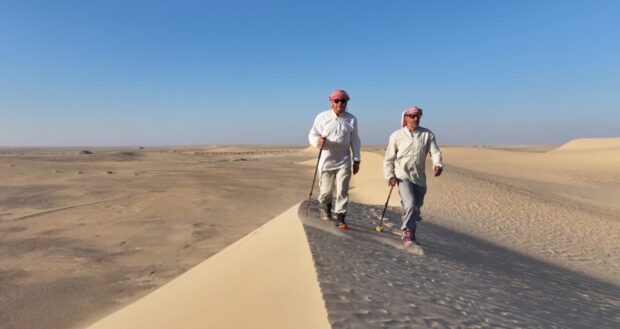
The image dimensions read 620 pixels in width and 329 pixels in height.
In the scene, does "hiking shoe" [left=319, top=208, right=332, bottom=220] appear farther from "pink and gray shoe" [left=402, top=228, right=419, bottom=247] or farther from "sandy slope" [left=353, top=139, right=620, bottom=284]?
"sandy slope" [left=353, top=139, right=620, bottom=284]

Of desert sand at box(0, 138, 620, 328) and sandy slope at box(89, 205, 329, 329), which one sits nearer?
sandy slope at box(89, 205, 329, 329)

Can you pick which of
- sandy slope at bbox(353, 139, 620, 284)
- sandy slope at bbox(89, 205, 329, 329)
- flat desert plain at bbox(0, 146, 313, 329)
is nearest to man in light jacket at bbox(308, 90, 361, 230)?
sandy slope at bbox(89, 205, 329, 329)

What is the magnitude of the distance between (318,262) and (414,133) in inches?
85.4

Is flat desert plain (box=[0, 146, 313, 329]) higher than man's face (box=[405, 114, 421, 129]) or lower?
lower

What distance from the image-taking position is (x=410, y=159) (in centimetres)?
464

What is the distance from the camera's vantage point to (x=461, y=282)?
383 cm

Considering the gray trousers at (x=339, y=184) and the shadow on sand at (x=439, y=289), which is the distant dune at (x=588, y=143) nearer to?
the shadow on sand at (x=439, y=289)

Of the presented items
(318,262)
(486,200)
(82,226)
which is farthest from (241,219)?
(486,200)

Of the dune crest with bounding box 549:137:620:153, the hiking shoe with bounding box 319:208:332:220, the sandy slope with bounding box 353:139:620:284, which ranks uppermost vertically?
the dune crest with bounding box 549:137:620:153

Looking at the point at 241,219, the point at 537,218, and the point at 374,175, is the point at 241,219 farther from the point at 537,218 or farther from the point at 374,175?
the point at 374,175

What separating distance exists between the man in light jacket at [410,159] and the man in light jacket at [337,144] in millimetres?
475

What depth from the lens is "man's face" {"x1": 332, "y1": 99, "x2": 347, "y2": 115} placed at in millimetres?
4855

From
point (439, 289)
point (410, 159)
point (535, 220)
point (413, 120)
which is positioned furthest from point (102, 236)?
point (535, 220)

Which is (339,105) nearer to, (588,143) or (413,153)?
(413,153)
